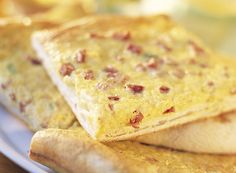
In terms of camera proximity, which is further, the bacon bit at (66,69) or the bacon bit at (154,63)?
the bacon bit at (154,63)

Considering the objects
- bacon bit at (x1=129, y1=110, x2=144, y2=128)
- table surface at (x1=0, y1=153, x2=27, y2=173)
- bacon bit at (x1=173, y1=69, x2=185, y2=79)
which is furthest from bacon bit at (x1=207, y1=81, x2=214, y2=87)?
table surface at (x1=0, y1=153, x2=27, y2=173)

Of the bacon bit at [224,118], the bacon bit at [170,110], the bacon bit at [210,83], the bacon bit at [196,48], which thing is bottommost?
the bacon bit at [224,118]

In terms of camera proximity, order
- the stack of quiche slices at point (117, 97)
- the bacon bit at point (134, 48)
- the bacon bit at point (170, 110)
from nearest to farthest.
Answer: the stack of quiche slices at point (117, 97)
the bacon bit at point (170, 110)
the bacon bit at point (134, 48)

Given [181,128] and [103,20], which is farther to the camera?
[103,20]

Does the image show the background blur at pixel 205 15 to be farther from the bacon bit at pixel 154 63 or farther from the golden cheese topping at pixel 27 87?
the bacon bit at pixel 154 63

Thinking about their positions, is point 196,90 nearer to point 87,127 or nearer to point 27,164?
point 87,127

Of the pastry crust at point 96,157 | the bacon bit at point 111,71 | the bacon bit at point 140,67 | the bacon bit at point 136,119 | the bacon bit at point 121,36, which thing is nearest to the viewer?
the pastry crust at point 96,157

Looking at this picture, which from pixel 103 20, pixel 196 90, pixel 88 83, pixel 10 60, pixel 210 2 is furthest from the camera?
pixel 210 2

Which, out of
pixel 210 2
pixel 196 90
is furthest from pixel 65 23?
pixel 210 2

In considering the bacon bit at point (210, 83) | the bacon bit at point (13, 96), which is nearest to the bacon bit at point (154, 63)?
the bacon bit at point (210, 83)
